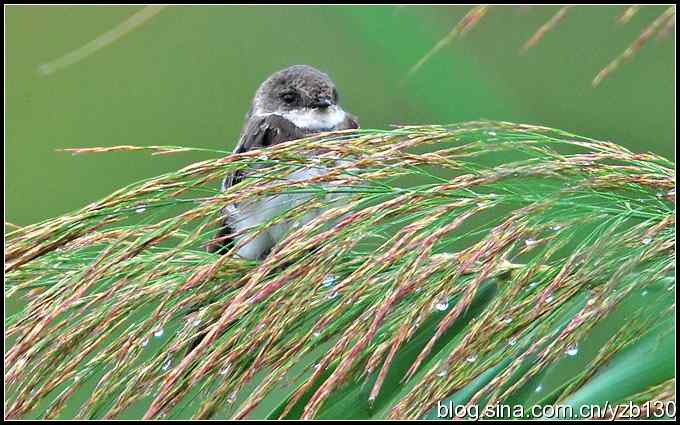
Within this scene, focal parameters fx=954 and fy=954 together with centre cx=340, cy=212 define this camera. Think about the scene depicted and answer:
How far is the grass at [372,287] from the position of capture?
120 cm

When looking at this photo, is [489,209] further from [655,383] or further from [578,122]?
[578,122]

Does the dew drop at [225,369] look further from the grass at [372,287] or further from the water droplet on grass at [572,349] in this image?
the water droplet on grass at [572,349]

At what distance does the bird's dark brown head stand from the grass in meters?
1.17

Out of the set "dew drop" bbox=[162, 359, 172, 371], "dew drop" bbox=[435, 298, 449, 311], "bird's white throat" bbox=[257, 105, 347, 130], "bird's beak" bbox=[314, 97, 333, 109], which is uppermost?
"bird's beak" bbox=[314, 97, 333, 109]

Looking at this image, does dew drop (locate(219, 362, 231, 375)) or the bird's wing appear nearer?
dew drop (locate(219, 362, 231, 375))

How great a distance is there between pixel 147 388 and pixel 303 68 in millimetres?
1476

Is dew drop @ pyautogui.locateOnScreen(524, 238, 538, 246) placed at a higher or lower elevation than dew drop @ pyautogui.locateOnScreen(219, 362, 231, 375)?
higher

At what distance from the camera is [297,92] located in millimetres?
2516

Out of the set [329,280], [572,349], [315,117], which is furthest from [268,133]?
[572,349]

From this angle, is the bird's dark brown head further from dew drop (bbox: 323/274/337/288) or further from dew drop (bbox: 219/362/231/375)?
dew drop (bbox: 219/362/231/375)

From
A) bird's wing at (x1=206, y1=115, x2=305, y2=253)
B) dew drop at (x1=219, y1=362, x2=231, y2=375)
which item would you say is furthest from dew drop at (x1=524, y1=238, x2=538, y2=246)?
bird's wing at (x1=206, y1=115, x2=305, y2=253)

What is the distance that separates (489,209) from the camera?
127cm

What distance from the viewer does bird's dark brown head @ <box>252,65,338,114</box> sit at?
248 centimetres

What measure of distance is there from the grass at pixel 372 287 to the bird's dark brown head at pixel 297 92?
117 centimetres
